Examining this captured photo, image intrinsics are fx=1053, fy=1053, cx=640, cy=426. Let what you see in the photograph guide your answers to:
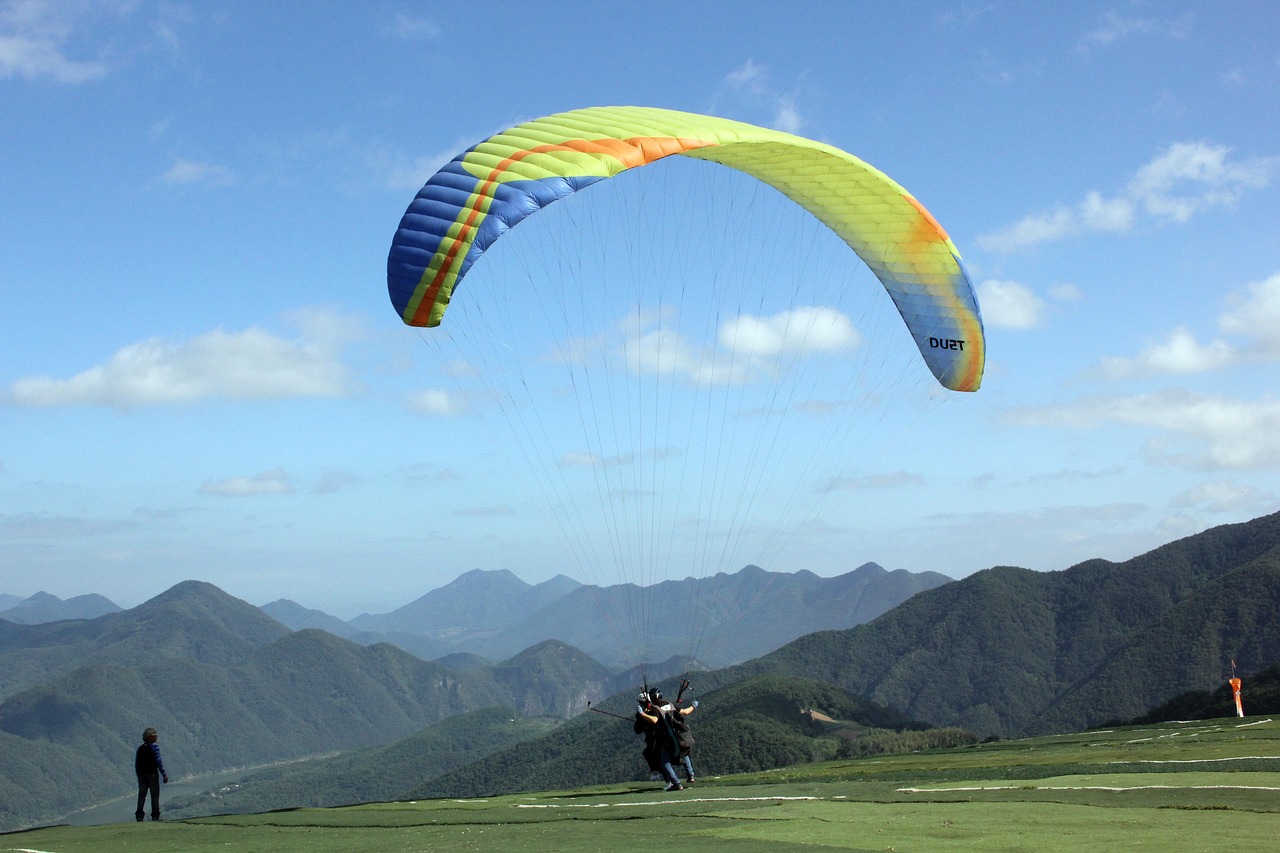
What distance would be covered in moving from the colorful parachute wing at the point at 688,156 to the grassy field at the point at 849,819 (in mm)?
7698

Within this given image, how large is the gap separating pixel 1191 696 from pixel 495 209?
106 metres

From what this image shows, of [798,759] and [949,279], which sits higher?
[949,279]

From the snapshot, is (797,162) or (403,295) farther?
(797,162)

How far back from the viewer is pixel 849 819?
40.3 feet

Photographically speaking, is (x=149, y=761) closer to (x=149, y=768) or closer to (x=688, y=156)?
(x=149, y=768)

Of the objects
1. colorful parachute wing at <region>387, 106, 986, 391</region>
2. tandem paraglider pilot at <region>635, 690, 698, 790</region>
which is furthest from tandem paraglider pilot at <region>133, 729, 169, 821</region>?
colorful parachute wing at <region>387, 106, 986, 391</region>

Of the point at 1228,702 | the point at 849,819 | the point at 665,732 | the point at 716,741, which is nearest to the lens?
the point at 849,819

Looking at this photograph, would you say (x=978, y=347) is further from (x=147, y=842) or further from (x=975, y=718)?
(x=975, y=718)

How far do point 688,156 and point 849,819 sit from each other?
36.8 feet

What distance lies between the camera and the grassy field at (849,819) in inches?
400

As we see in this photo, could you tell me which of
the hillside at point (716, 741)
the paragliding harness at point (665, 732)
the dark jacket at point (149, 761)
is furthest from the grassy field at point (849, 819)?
the hillside at point (716, 741)

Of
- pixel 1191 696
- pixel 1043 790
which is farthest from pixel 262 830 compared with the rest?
pixel 1191 696

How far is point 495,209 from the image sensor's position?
15820 millimetres

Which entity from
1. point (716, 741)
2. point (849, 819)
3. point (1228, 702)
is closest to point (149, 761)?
point (849, 819)
